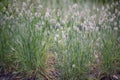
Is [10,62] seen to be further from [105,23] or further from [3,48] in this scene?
[105,23]

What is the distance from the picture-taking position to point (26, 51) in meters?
4.61

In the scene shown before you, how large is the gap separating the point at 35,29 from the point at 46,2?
2.28m

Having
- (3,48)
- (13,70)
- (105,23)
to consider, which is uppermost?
(105,23)

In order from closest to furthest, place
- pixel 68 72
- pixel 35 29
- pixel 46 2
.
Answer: pixel 68 72 → pixel 35 29 → pixel 46 2

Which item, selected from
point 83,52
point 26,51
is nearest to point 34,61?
point 26,51

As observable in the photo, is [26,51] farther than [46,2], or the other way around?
[46,2]

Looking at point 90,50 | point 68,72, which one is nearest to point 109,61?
point 90,50

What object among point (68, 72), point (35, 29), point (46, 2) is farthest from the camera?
point (46, 2)

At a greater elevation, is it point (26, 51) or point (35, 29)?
point (35, 29)

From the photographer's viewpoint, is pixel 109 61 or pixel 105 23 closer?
pixel 109 61

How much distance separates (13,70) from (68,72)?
1.05 metres

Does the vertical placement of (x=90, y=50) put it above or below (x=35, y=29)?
below

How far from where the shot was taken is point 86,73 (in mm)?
4492

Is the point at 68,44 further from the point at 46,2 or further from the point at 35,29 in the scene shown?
the point at 46,2
